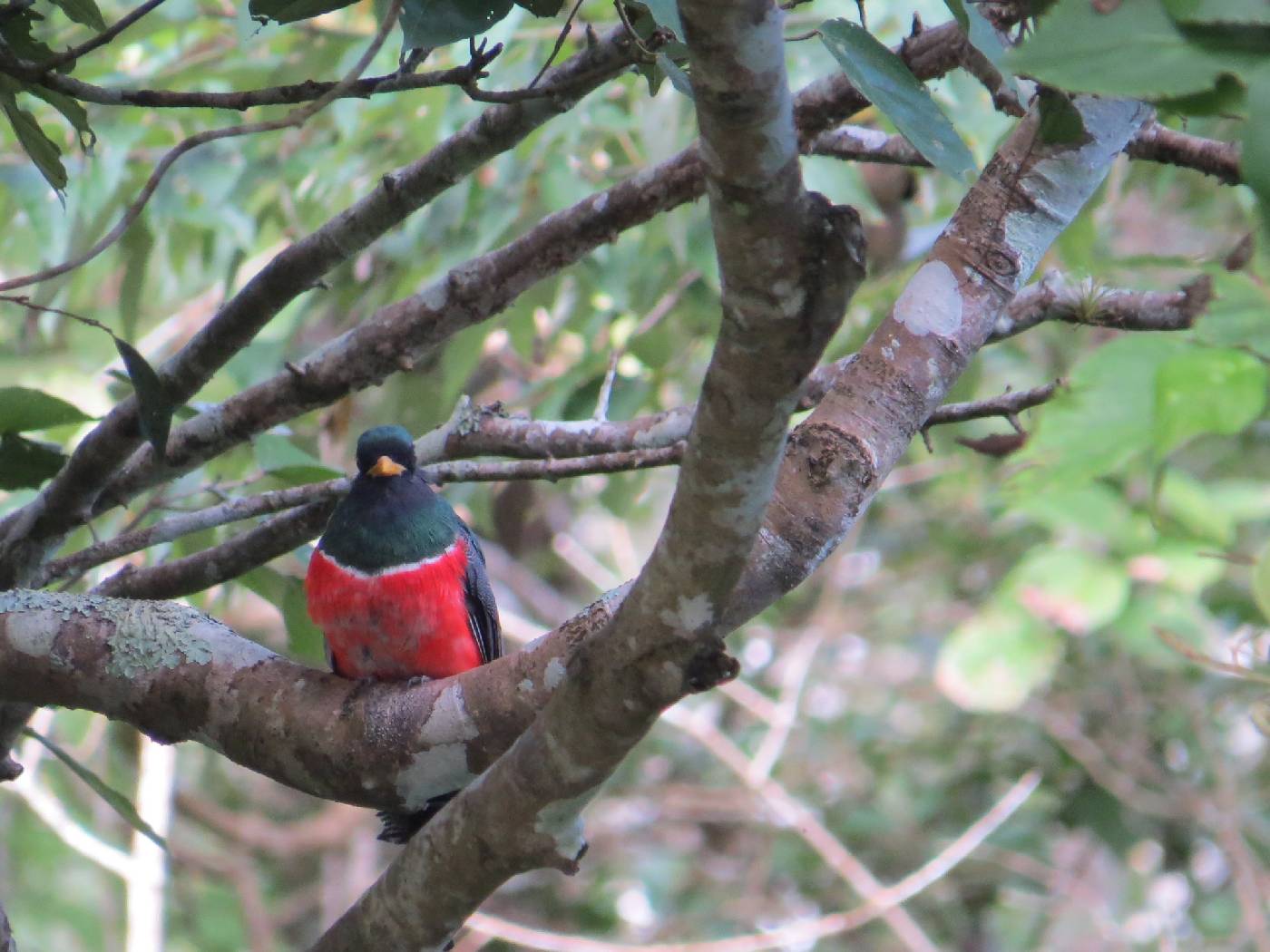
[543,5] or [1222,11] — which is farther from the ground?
[543,5]

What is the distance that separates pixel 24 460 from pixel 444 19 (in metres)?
1.60

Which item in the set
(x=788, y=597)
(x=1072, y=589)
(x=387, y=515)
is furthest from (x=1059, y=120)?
(x=788, y=597)

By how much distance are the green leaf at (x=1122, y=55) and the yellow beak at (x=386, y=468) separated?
2.83 metres

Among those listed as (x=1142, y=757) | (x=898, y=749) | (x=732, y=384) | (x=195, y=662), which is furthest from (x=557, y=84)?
(x=898, y=749)

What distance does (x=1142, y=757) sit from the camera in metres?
6.70

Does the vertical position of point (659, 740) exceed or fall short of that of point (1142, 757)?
it exceeds it

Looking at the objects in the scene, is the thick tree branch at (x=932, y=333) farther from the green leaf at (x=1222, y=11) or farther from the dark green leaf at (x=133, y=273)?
the dark green leaf at (x=133, y=273)

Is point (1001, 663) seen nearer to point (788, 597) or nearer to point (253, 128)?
point (788, 597)

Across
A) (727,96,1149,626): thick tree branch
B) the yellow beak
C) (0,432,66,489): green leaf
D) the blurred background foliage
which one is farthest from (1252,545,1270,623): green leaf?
(0,432,66,489): green leaf

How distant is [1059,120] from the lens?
5.10 feet

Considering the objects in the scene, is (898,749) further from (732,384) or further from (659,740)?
(732,384)

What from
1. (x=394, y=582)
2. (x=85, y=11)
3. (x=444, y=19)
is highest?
(x=85, y=11)

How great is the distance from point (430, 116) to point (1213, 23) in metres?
3.35

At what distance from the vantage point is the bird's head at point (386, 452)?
3.54 meters
